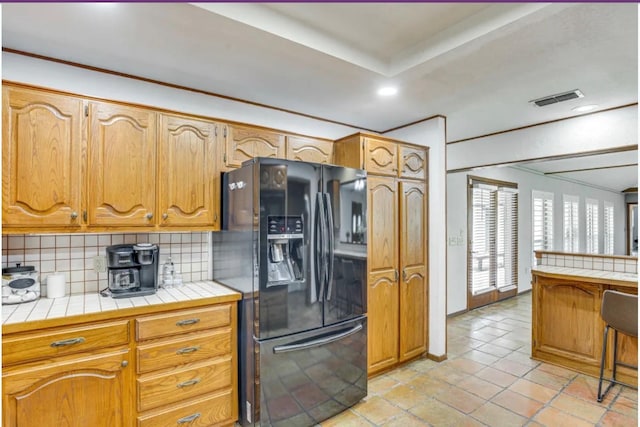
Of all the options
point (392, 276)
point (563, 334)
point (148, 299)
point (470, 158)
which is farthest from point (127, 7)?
point (563, 334)

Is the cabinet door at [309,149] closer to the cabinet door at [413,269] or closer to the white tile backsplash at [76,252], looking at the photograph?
the cabinet door at [413,269]

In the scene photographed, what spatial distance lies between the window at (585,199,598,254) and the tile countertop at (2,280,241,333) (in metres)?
8.67

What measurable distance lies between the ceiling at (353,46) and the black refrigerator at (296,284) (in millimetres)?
706

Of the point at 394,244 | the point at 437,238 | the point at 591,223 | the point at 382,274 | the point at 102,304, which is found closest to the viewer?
the point at 102,304

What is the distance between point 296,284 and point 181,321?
76 centimetres

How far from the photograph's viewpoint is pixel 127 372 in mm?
1996

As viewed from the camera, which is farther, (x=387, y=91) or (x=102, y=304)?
(x=387, y=91)

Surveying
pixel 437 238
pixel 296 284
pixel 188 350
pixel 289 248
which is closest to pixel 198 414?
pixel 188 350

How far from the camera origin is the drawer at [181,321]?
6.71 ft

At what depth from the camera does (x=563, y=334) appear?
329 cm

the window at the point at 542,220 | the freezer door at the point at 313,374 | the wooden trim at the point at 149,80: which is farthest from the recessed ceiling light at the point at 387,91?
the window at the point at 542,220

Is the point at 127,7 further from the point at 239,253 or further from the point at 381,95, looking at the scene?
the point at 381,95

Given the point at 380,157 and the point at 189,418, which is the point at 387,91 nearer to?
the point at 380,157

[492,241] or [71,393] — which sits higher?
[492,241]
